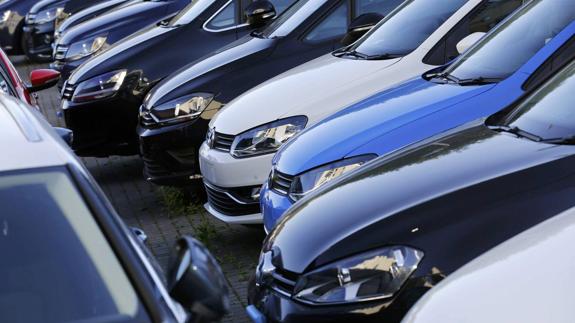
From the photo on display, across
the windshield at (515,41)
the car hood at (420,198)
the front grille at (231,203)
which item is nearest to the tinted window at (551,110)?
the car hood at (420,198)

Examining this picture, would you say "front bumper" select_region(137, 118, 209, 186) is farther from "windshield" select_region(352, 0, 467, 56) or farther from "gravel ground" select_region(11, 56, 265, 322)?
"windshield" select_region(352, 0, 467, 56)

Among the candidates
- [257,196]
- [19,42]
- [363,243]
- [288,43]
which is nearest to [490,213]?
[363,243]

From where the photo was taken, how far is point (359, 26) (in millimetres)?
8828

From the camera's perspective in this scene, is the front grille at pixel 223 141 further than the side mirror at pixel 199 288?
Yes

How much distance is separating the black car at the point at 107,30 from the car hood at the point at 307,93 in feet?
17.2

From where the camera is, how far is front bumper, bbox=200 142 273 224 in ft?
25.1

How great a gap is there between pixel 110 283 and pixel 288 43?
241 inches

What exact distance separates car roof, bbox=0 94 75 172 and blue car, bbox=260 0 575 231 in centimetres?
252

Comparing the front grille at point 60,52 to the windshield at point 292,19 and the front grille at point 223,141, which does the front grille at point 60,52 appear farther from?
the front grille at point 223,141

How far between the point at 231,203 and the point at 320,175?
1499mm

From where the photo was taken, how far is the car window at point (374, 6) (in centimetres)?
948

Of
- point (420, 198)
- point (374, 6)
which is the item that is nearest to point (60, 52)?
point (374, 6)

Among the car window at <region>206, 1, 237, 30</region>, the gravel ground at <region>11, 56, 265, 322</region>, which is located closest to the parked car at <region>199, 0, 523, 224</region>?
the gravel ground at <region>11, 56, 265, 322</region>

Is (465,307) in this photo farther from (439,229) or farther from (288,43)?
(288,43)
